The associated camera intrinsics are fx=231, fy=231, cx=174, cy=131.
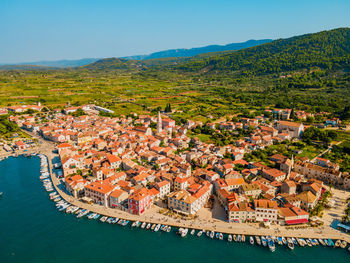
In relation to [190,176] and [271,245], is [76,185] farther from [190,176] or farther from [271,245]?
[271,245]

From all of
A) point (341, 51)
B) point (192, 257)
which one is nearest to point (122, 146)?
point (192, 257)

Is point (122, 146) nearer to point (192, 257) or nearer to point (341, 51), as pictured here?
point (192, 257)

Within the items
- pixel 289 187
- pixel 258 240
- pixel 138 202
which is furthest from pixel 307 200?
pixel 138 202

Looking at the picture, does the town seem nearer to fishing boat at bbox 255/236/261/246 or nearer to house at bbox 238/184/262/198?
house at bbox 238/184/262/198

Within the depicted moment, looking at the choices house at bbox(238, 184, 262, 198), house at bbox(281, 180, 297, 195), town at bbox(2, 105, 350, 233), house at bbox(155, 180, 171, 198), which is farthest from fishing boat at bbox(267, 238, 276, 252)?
house at bbox(155, 180, 171, 198)

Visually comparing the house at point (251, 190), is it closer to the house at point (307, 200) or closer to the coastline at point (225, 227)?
the house at point (307, 200)

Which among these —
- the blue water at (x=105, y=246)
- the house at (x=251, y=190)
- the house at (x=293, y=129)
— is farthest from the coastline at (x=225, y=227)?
the house at (x=293, y=129)
